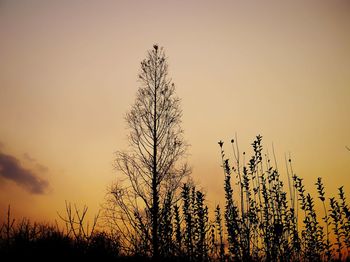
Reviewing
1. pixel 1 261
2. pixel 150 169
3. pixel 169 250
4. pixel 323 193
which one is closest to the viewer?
pixel 1 261

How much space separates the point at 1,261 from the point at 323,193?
47.9 ft

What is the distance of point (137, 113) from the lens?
12500 millimetres

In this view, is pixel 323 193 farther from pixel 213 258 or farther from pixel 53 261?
pixel 53 261

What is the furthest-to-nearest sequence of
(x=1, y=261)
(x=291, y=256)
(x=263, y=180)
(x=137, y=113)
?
(x=137, y=113) → (x=263, y=180) → (x=291, y=256) → (x=1, y=261)

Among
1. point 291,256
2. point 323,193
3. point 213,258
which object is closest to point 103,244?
point 213,258

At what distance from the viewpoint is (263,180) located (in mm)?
10344

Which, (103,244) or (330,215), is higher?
(330,215)

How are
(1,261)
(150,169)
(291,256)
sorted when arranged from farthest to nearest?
(150,169) < (291,256) < (1,261)

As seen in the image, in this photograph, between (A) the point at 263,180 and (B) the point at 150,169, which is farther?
(B) the point at 150,169

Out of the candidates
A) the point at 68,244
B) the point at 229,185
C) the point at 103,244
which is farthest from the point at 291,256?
the point at 229,185

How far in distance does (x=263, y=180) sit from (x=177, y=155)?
374 centimetres

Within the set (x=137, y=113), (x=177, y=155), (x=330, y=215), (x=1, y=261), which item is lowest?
(x=1, y=261)

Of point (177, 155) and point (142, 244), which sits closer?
point (142, 244)

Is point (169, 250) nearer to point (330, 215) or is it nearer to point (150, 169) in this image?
point (150, 169)
